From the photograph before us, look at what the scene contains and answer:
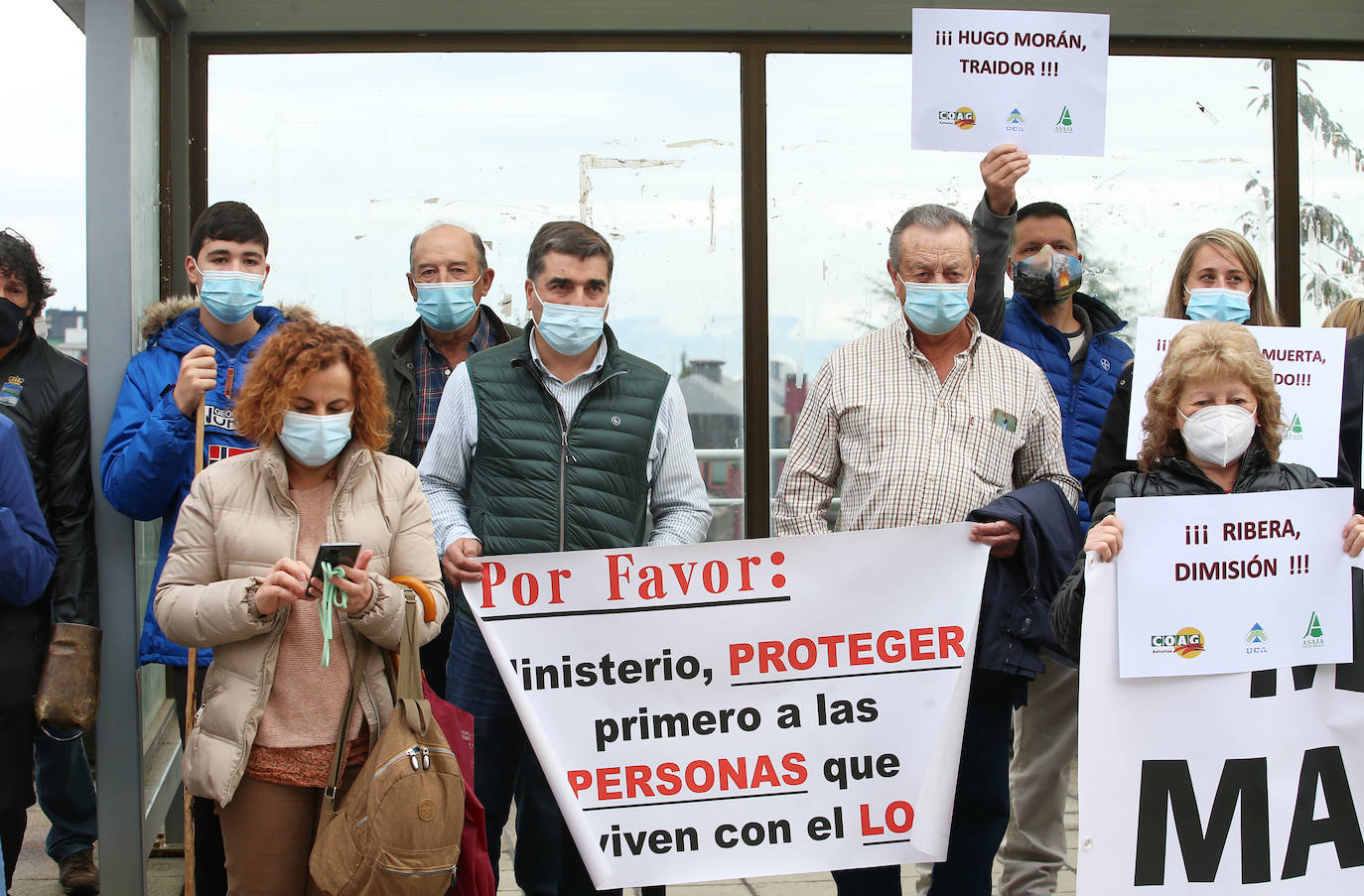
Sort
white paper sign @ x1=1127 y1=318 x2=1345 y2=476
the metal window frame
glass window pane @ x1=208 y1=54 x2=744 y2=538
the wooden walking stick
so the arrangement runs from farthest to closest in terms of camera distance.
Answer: glass window pane @ x1=208 y1=54 x2=744 y2=538 < the metal window frame < white paper sign @ x1=1127 y1=318 x2=1345 y2=476 < the wooden walking stick

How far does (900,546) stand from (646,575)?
72 centimetres

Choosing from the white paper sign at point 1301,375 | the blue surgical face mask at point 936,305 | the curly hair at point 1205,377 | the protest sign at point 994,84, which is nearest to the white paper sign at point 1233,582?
the curly hair at point 1205,377

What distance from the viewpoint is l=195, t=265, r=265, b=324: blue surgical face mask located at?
12.9 feet

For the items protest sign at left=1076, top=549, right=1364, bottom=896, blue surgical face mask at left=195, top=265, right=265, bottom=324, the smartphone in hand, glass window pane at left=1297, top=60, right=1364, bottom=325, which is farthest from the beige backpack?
glass window pane at left=1297, top=60, right=1364, bottom=325

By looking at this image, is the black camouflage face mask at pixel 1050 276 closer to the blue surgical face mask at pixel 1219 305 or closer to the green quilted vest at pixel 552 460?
the blue surgical face mask at pixel 1219 305

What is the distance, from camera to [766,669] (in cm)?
375

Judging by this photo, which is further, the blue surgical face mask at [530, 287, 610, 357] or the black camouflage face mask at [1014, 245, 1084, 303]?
the black camouflage face mask at [1014, 245, 1084, 303]

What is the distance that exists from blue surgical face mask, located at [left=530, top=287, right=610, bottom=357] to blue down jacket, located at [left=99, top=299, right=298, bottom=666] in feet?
2.60

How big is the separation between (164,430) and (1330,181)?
5.02 meters

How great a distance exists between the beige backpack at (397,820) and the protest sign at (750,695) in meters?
0.54

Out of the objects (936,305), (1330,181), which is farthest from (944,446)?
(1330,181)

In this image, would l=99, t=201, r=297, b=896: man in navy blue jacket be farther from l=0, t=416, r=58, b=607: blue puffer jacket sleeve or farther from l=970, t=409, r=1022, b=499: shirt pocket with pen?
l=970, t=409, r=1022, b=499: shirt pocket with pen

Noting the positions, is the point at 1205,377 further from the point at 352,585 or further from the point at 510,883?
the point at 510,883

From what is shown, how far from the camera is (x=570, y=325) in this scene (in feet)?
12.4
